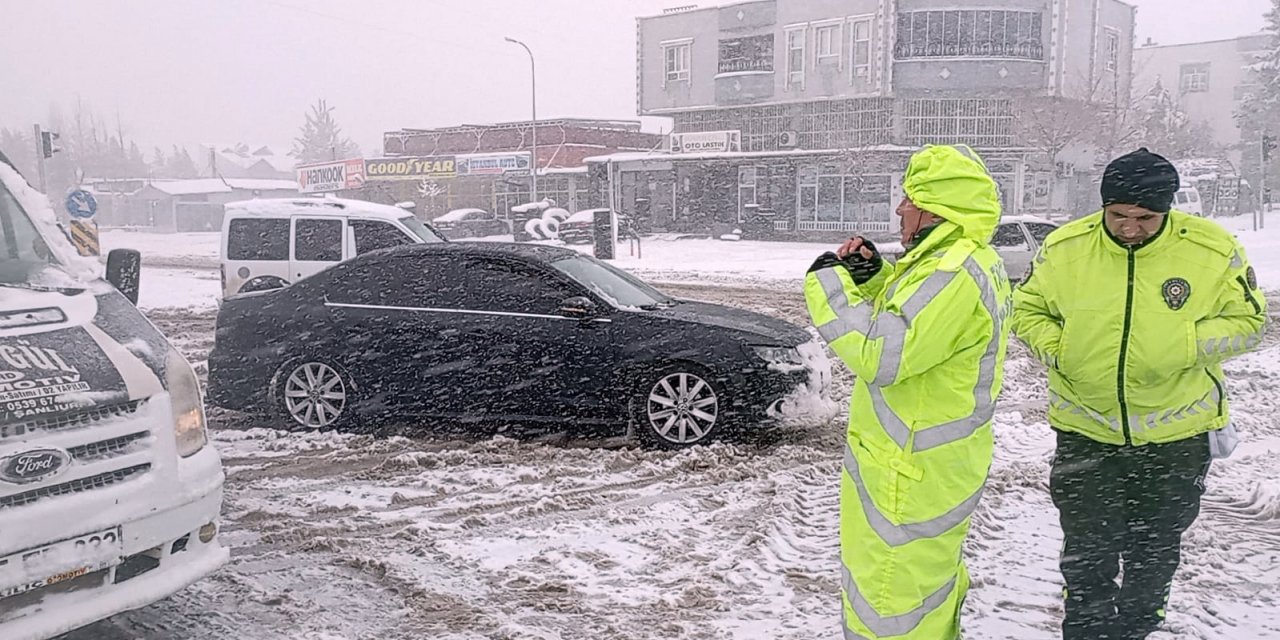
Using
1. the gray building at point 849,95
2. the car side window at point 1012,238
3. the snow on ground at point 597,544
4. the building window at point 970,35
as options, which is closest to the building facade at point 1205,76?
the gray building at point 849,95

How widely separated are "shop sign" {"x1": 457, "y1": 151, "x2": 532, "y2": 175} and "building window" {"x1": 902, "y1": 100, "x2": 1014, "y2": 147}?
645 inches

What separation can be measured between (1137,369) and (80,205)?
71.1 feet

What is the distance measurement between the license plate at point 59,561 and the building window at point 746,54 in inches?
1504

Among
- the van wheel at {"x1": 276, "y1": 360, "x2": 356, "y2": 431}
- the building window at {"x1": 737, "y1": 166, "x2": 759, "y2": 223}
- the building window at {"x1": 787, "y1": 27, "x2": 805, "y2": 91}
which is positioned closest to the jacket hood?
the van wheel at {"x1": 276, "y1": 360, "x2": 356, "y2": 431}

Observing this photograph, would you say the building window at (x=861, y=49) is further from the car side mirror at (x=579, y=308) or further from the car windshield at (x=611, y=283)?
the car side mirror at (x=579, y=308)

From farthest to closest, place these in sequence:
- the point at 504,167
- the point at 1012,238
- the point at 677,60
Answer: the point at 504,167 < the point at 677,60 < the point at 1012,238

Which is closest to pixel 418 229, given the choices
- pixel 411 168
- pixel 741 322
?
pixel 741 322

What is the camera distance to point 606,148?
45.9 meters

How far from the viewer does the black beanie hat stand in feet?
9.64

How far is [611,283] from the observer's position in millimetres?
7262

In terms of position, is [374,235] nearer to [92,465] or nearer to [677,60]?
[92,465]

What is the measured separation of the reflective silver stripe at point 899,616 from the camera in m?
2.54

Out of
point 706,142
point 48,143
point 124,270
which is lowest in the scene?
point 124,270

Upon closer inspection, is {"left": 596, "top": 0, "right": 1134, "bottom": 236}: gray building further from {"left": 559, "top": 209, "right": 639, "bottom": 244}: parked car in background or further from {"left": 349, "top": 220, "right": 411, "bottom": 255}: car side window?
{"left": 349, "top": 220, "right": 411, "bottom": 255}: car side window
